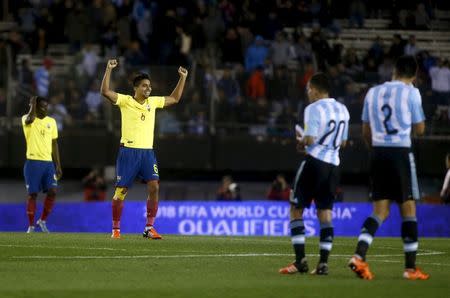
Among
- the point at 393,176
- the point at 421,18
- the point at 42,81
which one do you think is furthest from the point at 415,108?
the point at 421,18

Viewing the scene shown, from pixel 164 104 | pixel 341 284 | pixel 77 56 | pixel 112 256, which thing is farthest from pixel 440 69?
pixel 341 284

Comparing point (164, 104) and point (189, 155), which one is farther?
point (189, 155)

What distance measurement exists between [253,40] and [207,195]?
4356 mm

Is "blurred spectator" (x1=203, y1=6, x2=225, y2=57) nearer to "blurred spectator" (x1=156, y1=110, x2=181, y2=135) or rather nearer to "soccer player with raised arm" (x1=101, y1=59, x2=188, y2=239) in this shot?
"blurred spectator" (x1=156, y1=110, x2=181, y2=135)

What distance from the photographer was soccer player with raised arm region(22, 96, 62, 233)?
23156 millimetres

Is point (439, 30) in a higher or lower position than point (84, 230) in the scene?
higher

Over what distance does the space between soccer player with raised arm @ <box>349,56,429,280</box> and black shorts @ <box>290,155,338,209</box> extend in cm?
58

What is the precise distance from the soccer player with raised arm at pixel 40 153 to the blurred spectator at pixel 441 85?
35.1ft

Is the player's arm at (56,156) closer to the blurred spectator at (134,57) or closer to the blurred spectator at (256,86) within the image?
the blurred spectator at (256,86)

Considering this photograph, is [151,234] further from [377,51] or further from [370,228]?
[377,51]

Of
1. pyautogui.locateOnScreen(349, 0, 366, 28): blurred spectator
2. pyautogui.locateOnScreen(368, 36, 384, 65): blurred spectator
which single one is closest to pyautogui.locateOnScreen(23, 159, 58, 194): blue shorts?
pyautogui.locateOnScreen(368, 36, 384, 65): blurred spectator

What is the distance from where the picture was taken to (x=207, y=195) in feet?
113

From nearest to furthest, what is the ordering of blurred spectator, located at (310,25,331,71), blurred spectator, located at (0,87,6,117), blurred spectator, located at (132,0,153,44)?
1. blurred spectator, located at (0,87,6,117)
2. blurred spectator, located at (310,25,331,71)
3. blurred spectator, located at (132,0,153,44)

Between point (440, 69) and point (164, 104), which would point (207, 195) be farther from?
point (164, 104)
